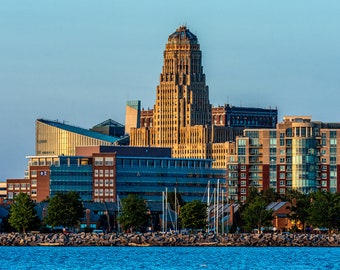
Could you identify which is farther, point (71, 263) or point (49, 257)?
point (49, 257)

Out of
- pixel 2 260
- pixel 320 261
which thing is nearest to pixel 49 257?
pixel 2 260

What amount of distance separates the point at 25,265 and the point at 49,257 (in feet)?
56.8

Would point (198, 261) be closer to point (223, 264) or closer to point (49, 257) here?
point (223, 264)

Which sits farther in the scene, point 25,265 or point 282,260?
point 282,260

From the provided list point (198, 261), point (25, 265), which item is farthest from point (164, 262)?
point (25, 265)

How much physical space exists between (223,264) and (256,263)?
4.49 meters

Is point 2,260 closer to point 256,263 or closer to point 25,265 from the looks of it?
point 25,265

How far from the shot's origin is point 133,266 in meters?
181

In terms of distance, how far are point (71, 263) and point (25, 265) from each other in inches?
246

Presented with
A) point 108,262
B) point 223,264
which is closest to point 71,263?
point 108,262

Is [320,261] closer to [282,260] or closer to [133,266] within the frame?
[282,260]

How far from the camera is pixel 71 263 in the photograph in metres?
185

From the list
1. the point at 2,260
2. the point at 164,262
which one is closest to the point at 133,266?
the point at 164,262

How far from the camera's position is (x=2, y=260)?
633 feet
